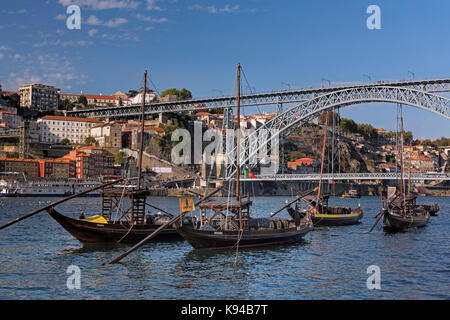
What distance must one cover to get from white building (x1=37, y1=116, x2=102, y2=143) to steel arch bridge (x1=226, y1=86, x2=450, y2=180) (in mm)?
38459

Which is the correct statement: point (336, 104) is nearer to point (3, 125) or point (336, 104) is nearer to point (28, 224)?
point (28, 224)

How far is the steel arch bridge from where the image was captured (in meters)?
61.0

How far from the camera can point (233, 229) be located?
72.9 feet

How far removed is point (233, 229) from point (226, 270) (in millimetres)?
4604

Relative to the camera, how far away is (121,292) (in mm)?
14383

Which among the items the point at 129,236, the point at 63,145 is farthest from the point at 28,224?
the point at 63,145

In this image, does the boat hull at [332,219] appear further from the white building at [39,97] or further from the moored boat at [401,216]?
the white building at [39,97]

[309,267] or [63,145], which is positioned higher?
[63,145]

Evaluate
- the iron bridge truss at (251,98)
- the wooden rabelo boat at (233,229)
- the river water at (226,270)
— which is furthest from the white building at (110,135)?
the wooden rabelo boat at (233,229)

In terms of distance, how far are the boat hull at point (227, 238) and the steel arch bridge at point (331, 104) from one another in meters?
41.2

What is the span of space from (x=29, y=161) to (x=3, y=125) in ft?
60.2

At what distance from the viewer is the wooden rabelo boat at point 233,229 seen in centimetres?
2117

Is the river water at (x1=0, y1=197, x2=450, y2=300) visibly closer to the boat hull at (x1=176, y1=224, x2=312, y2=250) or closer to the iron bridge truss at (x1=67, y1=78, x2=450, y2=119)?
the boat hull at (x1=176, y1=224, x2=312, y2=250)

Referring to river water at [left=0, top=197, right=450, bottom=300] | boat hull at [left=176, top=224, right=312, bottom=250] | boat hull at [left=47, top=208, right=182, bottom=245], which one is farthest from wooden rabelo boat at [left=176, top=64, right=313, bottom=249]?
boat hull at [left=47, top=208, right=182, bottom=245]
